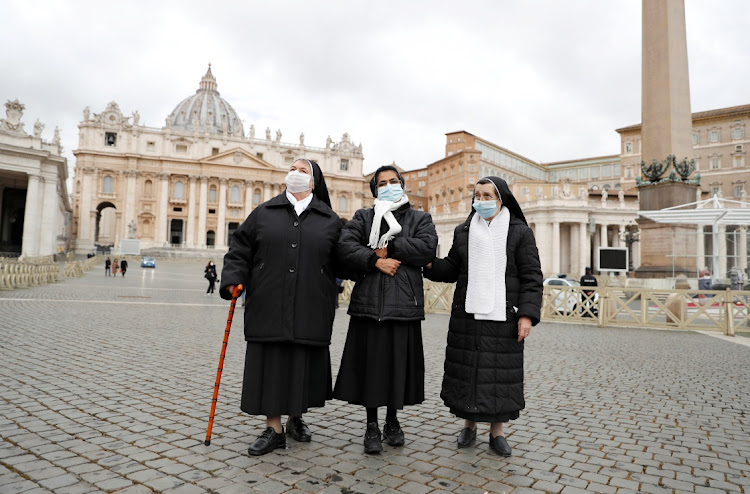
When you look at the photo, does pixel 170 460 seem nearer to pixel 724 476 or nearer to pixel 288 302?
pixel 288 302

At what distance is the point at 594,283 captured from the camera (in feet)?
56.1

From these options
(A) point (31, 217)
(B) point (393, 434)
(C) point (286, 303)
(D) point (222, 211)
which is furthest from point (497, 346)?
(D) point (222, 211)

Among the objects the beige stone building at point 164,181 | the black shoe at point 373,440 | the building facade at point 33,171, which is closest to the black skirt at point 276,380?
the black shoe at point 373,440

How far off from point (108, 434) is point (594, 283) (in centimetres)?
1644

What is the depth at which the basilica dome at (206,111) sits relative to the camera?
10200 cm

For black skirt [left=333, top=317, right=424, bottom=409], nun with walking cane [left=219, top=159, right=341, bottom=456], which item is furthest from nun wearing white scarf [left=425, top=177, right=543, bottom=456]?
nun with walking cane [left=219, top=159, right=341, bottom=456]

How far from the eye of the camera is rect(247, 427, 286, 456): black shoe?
11.3 feet

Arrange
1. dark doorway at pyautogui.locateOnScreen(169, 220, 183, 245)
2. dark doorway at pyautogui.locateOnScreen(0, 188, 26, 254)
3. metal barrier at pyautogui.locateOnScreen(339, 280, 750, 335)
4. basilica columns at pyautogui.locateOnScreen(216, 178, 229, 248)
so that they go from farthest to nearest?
dark doorway at pyautogui.locateOnScreen(169, 220, 183, 245) → basilica columns at pyautogui.locateOnScreen(216, 178, 229, 248) → dark doorway at pyautogui.locateOnScreen(0, 188, 26, 254) → metal barrier at pyautogui.locateOnScreen(339, 280, 750, 335)

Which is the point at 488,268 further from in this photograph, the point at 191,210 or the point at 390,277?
the point at 191,210

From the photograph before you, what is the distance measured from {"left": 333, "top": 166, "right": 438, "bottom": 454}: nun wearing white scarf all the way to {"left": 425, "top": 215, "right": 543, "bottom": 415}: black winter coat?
0.31 meters

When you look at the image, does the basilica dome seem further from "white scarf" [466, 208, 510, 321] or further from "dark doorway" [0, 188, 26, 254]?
"white scarf" [466, 208, 510, 321]

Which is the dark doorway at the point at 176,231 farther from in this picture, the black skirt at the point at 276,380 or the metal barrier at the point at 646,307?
the black skirt at the point at 276,380

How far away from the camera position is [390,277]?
3672 millimetres

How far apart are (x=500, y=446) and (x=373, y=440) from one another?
3.06 feet
